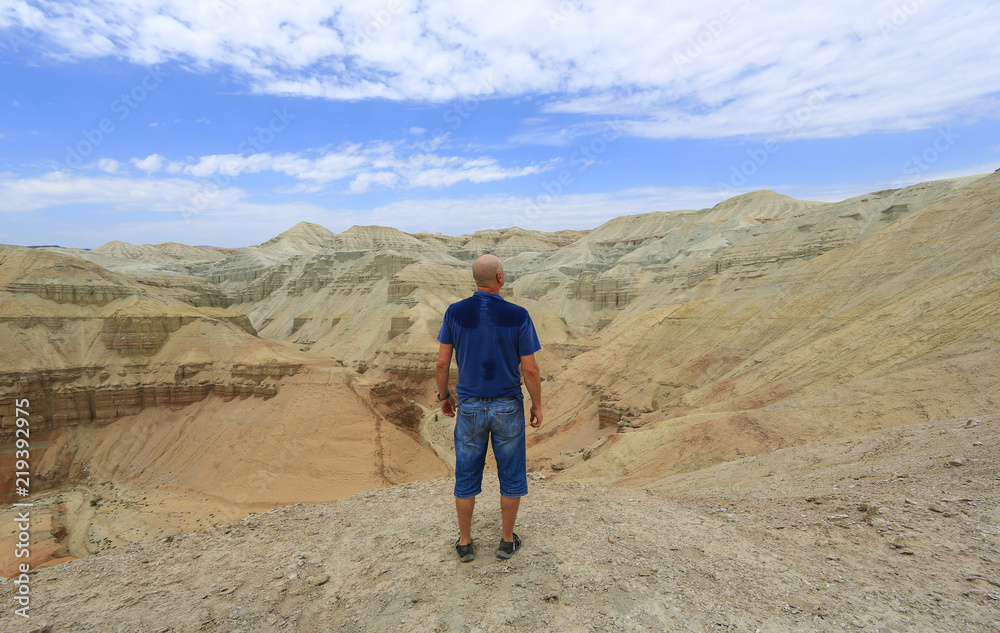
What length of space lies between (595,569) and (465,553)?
1.05 meters

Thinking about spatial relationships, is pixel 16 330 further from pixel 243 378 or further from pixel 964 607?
pixel 964 607

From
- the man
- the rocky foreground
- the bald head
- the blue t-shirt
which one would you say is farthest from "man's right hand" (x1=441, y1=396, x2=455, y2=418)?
the rocky foreground

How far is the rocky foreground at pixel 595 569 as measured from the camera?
3012 mm

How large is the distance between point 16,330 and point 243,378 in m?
10.5

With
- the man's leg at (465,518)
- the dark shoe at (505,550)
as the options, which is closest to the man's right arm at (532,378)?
the man's leg at (465,518)

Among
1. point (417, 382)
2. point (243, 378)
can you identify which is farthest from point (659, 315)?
point (243, 378)

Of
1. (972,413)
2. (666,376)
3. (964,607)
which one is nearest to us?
(964,607)

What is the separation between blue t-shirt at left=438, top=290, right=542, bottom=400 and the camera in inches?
147

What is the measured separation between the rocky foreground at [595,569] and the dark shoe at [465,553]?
9cm

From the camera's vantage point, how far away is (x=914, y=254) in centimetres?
1922

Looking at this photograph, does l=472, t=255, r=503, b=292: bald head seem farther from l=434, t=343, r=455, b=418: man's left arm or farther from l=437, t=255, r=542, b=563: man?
l=434, t=343, r=455, b=418: man's left arm

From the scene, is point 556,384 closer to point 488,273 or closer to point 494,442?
point 494,442

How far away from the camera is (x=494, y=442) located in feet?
12.7

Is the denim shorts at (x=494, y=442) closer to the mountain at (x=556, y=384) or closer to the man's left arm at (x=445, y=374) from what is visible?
the man's left arm at (x=445, y=374)
